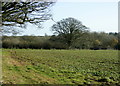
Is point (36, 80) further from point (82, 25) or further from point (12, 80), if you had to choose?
point (82, 25)

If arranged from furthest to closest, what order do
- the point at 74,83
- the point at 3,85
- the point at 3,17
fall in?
the point at 3,17 → the point at 74,83 → the point at 3,85

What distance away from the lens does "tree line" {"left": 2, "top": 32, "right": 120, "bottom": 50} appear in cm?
3247

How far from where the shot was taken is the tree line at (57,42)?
32466 millimetres

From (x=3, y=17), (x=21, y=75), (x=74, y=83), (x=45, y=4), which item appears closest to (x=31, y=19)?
(x=45, y=4)

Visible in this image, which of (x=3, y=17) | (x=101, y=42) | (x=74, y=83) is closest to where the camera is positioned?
(x=74, y=83)

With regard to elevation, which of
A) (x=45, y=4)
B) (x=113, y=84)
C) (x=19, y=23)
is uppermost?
(x=45, y=4)

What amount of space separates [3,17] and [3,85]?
745 cm

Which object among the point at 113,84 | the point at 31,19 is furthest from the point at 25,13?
the point at 113,84

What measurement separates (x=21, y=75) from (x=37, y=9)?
7828mm

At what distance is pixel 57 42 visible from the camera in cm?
4450

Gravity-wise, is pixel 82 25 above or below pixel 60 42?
above

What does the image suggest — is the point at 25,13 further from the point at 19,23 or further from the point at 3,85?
the point at 3,85

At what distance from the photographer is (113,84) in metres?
7.24

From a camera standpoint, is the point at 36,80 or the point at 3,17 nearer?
the point at 36,80
